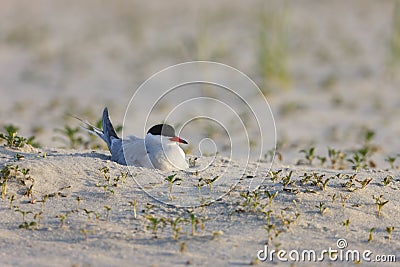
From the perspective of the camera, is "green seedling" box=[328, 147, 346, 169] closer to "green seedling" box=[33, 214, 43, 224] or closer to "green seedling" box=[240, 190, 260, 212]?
"green seedling" box=[240, 190, 260, 212]

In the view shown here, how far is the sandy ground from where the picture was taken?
3570mm

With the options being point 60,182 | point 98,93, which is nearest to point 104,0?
point 98,93

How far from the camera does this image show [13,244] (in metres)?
3.48

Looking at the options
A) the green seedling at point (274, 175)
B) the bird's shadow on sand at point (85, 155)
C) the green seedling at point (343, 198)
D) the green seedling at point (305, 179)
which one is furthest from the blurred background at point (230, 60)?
the green seedling at point (343, 198)

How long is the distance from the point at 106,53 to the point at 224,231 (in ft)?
28.9

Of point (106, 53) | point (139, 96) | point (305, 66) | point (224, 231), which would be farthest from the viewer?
point (106, 53)

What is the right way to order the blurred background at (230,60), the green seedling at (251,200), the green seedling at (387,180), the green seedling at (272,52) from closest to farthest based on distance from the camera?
the green seedling at (251,200) → the green seedling at (387,180) → the blurred background at (230,60) → the green seedling at (272,52)

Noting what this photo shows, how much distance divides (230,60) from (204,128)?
3728 mm

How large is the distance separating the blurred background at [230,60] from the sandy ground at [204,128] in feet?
0.11

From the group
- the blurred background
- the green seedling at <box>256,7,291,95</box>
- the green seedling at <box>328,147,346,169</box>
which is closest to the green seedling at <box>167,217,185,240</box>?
the green seedling at <box>328,147,346,169</box>

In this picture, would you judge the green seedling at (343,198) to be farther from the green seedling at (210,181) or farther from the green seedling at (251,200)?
the green seedling at (210,181)

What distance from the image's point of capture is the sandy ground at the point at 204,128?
3.57m

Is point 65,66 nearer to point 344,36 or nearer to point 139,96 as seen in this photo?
point 139,96

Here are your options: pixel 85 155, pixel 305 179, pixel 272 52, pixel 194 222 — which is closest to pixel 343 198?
pixel 305 179
